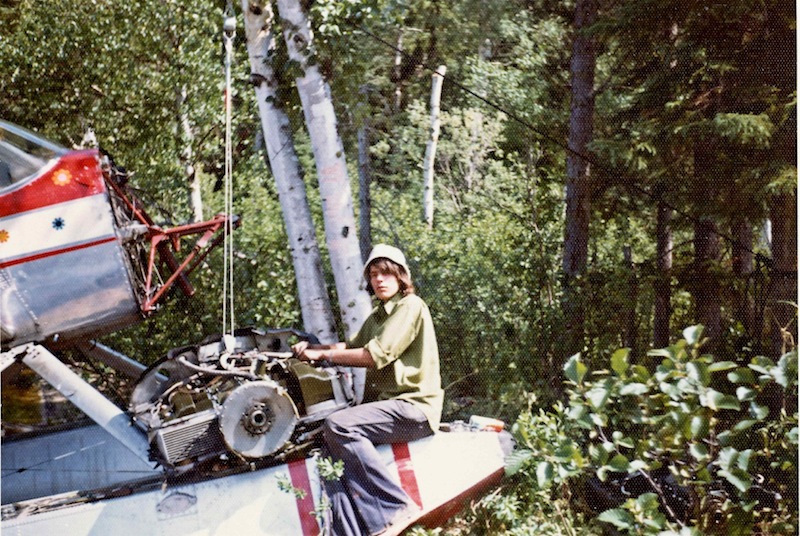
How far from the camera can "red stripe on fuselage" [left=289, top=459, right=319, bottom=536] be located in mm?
5145

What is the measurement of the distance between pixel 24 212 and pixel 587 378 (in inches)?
223

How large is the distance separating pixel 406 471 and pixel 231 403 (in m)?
1.17

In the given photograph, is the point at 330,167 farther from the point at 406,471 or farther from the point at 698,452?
the point at 698,452

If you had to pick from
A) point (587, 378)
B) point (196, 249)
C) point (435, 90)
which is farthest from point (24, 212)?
point (435, 90)

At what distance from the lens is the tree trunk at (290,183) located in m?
7.43

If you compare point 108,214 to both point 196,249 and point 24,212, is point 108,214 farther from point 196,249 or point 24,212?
point 196,249

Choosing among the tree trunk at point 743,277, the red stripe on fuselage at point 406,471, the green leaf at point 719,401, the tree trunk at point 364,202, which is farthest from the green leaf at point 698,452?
the tree trunk at point 364,202

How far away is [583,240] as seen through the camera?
10398 millimetres

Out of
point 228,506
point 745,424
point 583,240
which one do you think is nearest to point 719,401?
point 745,424

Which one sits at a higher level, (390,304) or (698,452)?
(390,304)

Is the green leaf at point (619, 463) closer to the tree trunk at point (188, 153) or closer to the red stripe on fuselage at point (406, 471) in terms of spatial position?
the red stripe on fuselage at point (406, 471)

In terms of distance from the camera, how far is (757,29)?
23.4 feet

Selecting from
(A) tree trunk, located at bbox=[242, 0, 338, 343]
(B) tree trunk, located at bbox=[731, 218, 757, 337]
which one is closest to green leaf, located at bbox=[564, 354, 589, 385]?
(B) tree trunk, located at bbox=[731, 218, 757, 337]

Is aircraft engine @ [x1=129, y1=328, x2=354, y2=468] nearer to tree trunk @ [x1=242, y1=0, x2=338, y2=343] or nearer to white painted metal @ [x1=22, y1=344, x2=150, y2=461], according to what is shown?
white painted metal @ [x1=22, y1=344, x2=150, y2=461]
